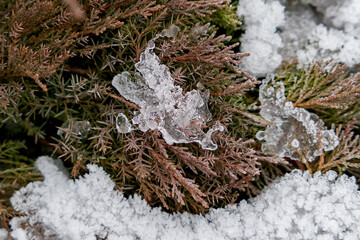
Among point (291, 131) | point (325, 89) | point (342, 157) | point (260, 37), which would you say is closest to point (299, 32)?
point (260, 37)

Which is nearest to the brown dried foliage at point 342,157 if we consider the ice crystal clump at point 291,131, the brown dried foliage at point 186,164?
the ice crystal clump at point 291,131

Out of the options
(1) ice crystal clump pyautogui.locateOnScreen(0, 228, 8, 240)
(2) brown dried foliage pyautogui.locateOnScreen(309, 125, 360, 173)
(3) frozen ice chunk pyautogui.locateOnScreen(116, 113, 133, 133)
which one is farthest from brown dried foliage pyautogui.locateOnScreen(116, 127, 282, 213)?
(1) ice crystal clump pyautogui.locateOnScreen(0, 228, 8, 240)

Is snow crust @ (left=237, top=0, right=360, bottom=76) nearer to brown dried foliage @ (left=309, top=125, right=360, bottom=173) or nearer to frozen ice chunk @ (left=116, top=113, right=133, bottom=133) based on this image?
brown dried foliage @ (left=309, top=125, right=360, bottom=173)

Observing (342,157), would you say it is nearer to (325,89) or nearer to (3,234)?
(325,89)

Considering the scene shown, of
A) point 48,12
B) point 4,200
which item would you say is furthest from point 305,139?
point 4,200

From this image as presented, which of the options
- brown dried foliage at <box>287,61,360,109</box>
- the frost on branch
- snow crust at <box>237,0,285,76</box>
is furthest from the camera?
snow crust at <box>237,0,285,76</box>

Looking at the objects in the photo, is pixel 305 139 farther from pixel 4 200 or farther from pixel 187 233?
pixel 4 200
